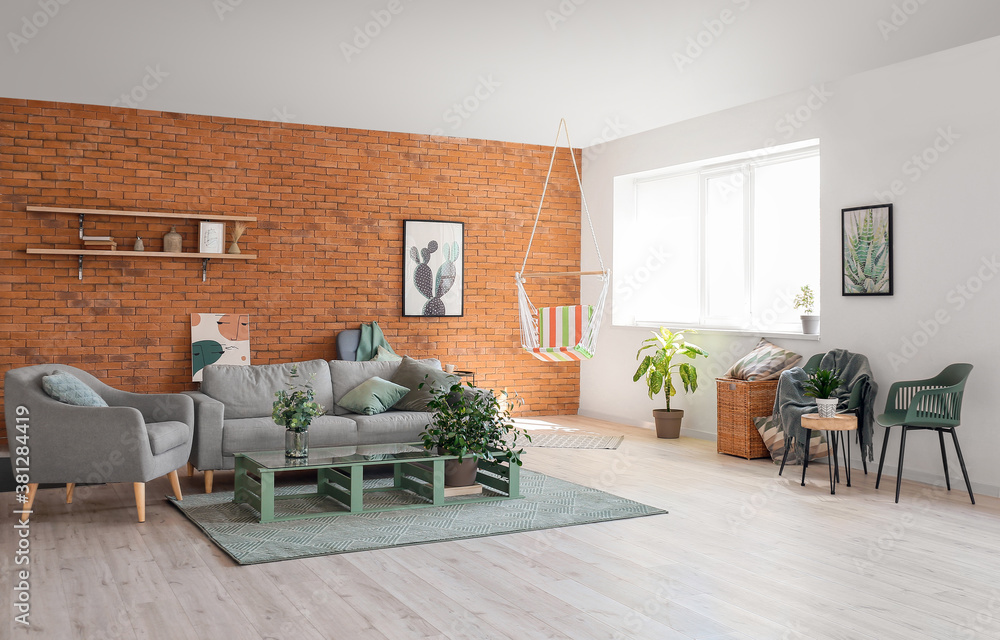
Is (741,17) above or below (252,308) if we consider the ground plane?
above

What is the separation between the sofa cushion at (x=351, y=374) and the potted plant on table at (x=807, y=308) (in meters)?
3.27

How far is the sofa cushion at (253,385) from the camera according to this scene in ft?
19.8

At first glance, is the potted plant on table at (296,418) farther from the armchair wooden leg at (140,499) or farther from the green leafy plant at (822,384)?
the green leafy plant at (822,384)

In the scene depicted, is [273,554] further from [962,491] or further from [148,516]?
[962,491]

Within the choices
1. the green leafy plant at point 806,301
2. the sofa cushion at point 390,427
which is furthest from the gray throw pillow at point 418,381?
the green leafy plant at point 806,301

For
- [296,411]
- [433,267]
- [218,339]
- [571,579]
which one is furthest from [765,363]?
[218,339]

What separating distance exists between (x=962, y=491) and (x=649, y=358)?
3.04 meters

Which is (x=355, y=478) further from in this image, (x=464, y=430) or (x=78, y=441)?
(x=78, y=441)

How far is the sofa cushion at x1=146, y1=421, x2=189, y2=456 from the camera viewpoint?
493 centimetres

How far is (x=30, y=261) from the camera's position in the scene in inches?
281

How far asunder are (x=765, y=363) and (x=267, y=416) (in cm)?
395

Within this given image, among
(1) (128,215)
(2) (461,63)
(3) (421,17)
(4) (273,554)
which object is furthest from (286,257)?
(4) (273,554)

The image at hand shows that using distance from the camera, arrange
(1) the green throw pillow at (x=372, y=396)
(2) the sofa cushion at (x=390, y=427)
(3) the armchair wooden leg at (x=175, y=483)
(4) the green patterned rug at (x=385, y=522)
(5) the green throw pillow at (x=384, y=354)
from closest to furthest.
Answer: (4) the green patterned rug at (x=385, y=522) → (3) the armchair wooden leg at (x=175, y=483) → (2) the sofa cushion at (x=390, y=427) → (1) the green throw pillow at (x=372, y=396) → (5) the green throw pillow at (x=384, y=354)

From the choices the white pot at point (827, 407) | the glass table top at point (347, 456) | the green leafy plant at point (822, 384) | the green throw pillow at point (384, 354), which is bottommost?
the glass table top at point (347, 456)
